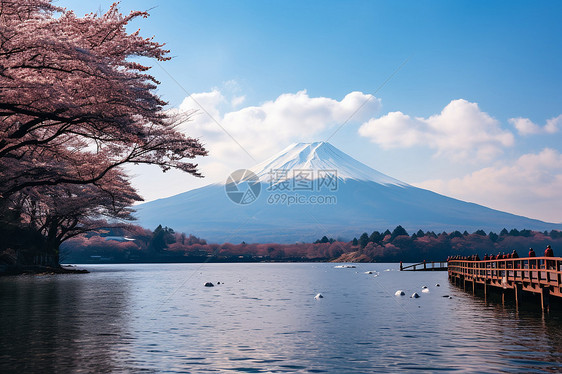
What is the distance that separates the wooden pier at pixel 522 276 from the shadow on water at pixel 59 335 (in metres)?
15.3

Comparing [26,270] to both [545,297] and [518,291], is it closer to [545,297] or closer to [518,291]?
[518,291]

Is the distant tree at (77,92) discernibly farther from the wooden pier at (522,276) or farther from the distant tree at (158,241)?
the distant tree at (158,241)

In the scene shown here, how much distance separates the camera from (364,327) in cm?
2023

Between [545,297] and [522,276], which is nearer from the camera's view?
[545,297]

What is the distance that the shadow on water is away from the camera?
1261 centimetres

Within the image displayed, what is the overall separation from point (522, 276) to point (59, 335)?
19.6 meters

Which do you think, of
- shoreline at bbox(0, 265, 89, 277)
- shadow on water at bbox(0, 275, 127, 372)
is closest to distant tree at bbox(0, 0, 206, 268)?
shadow on water at bbox(0, 275, 127, 372)

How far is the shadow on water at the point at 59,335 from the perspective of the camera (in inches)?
496

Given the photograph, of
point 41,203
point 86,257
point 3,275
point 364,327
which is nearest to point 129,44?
point 364,327

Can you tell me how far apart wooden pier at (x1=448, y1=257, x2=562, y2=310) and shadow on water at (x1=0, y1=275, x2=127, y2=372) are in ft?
50.2

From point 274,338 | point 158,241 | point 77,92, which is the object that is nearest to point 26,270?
point 77,92

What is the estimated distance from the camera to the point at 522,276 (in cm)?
2691

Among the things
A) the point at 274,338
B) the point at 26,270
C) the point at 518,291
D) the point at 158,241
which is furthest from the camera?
the point at 158,241

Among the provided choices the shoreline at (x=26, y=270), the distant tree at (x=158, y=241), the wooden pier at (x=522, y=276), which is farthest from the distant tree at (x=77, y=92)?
the distant tree at (x=158, y=241)
